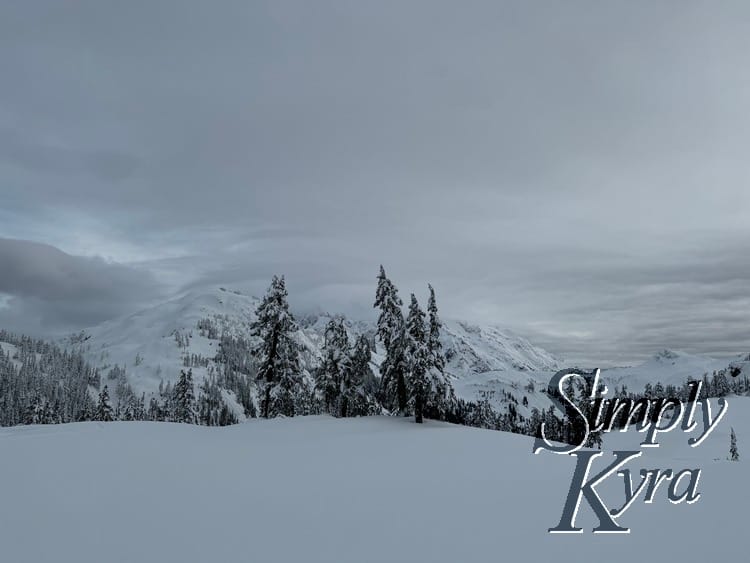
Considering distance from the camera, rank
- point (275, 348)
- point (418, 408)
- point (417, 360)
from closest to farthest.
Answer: point (417, 360) → point (418, 408) → point (275, 348)

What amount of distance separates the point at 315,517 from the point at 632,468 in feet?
43.6

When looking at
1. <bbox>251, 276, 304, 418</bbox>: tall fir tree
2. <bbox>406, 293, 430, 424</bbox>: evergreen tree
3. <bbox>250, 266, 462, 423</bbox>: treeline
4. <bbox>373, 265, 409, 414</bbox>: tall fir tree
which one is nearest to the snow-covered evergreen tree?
<bbox>250, 266, 462, 423</bbox>: treeline

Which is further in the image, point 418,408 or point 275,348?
point 275,348

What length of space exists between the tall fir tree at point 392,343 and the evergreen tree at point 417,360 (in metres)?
0.92

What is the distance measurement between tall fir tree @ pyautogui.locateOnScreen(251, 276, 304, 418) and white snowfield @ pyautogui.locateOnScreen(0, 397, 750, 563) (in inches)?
893

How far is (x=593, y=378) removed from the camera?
11.1 metres

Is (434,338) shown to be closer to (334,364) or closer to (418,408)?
(418,408)

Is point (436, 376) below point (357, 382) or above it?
above

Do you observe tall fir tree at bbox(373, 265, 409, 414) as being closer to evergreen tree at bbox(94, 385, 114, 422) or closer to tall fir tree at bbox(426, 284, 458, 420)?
tall fir tree at bbox(426, 284, 458, 420)

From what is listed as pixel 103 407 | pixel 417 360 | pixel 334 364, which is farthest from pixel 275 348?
pixel 103 407

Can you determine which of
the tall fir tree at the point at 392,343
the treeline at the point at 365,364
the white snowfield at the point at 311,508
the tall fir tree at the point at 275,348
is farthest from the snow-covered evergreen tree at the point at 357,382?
the white snowfield at the point at 311,508

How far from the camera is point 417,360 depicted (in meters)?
33.8

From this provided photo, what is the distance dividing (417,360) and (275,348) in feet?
50.5

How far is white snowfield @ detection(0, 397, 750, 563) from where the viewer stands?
8.88 metres
